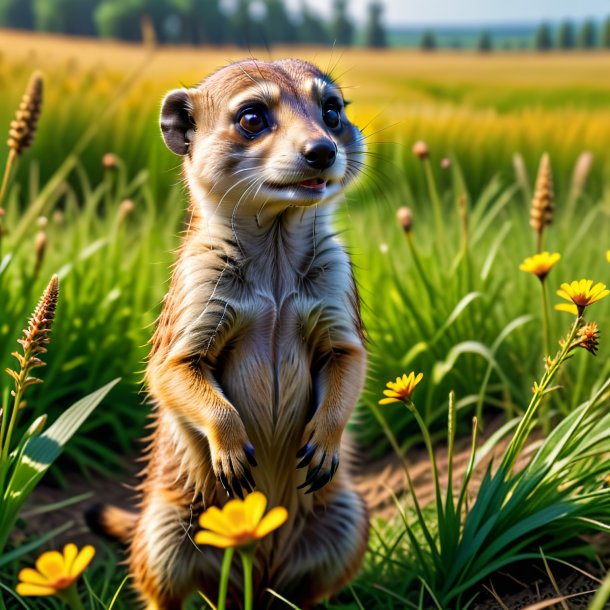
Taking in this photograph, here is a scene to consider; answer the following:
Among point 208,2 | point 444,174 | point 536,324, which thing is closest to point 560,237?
point 536,324

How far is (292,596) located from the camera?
282 centimetres

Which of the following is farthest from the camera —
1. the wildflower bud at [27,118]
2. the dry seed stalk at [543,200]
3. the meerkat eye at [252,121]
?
the dry seed stalk at [543,200]

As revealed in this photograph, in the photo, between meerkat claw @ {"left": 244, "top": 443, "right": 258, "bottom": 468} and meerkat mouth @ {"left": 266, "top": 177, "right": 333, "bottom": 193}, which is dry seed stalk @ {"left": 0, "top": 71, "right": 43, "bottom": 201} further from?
meerkat claw @ {"left": 244, "top": 443, "right": 258, "bottom": 468}

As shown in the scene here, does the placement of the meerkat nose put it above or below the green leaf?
above

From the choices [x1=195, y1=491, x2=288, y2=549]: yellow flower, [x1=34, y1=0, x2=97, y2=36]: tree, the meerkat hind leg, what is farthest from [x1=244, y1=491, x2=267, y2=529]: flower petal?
[x1=34, y1=0, x2=97, y2=36]: tree

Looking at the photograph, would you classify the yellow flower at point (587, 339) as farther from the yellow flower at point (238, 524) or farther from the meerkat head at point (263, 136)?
the yellow flower at point (238, 524)

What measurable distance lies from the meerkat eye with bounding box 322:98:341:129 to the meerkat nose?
34 centimetres

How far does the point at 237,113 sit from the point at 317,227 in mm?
400

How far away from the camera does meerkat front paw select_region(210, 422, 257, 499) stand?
2.31 meters

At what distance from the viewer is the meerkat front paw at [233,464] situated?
2312mm

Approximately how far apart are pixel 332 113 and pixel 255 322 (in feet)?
2.22

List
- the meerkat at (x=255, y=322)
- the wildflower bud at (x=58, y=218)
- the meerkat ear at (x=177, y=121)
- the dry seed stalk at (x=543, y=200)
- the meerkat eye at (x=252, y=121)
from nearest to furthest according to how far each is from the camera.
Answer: the meerkat at (x=255, y=322)
the meerkat eye at (x=252, y=121)
the meerkat ear at (x=177, y=121)
the dry seed stalk at (x=543, y=200)
the wildflower bud at (x=58, y=218)

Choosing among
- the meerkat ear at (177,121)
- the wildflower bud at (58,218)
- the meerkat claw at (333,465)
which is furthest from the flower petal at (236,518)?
the wildflower bud at (58,218)

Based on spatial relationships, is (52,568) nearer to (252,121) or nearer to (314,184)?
(314,184)
